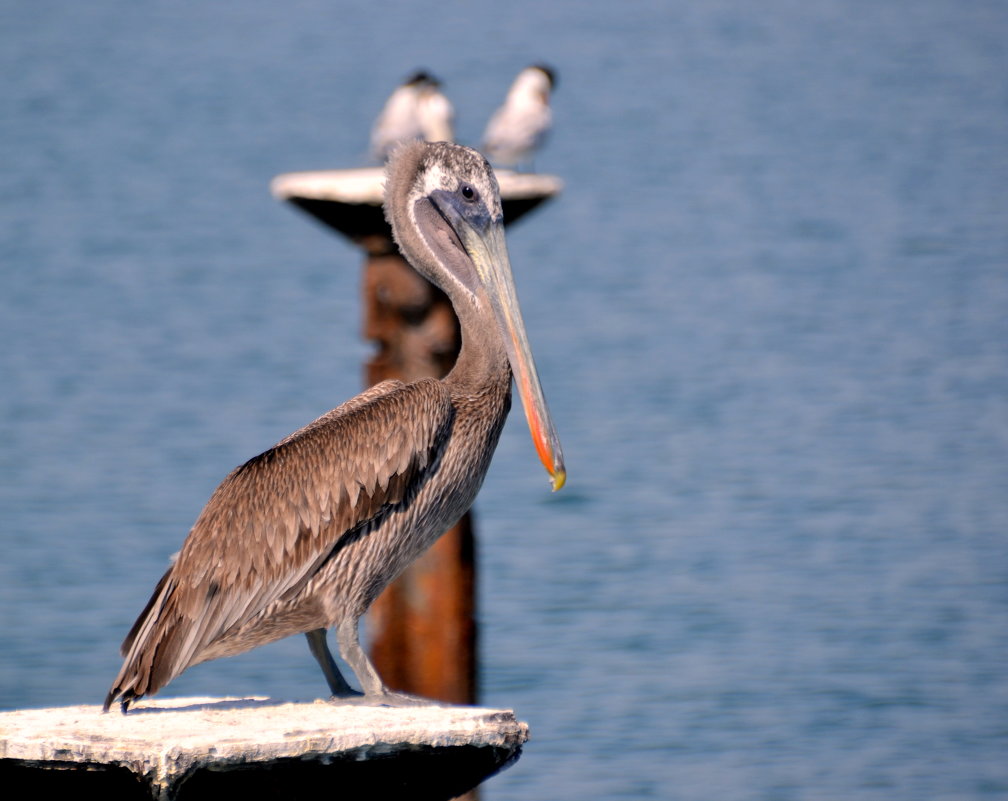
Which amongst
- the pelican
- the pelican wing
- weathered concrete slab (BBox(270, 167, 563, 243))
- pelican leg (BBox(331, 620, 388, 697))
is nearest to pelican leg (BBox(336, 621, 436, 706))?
pelican leg (BBox(331, 620, 388, 697))

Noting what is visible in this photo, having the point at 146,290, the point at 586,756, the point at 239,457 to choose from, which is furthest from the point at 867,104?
the point at 586,756

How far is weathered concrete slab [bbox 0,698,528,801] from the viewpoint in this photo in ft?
10.3

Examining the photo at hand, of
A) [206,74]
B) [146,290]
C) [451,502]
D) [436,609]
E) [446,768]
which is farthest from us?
[206,74]

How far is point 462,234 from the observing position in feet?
13.4

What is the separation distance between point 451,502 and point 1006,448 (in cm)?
816

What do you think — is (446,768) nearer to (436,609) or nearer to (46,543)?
(436,609)

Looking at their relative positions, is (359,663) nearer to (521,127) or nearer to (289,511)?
(289,511)

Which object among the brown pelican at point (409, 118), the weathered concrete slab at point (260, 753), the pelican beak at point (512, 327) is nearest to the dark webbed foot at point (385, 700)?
the weathered concrete slab at point (260, 753)

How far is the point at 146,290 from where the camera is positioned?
1580 cm

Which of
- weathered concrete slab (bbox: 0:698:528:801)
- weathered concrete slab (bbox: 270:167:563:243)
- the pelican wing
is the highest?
weathered concrete slab (bbox: 270:167:563:243)

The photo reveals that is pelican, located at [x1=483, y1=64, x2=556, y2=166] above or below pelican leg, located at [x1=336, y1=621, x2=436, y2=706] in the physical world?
above

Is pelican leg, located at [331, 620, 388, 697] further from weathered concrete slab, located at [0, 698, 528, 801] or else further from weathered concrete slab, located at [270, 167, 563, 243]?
weathered concrete slab, located at [270, 167, 563, 243]

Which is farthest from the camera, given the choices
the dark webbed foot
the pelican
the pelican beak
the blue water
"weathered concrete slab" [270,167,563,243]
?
the pelican

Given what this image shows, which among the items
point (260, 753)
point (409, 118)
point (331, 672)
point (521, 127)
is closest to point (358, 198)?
point (331, 672)
